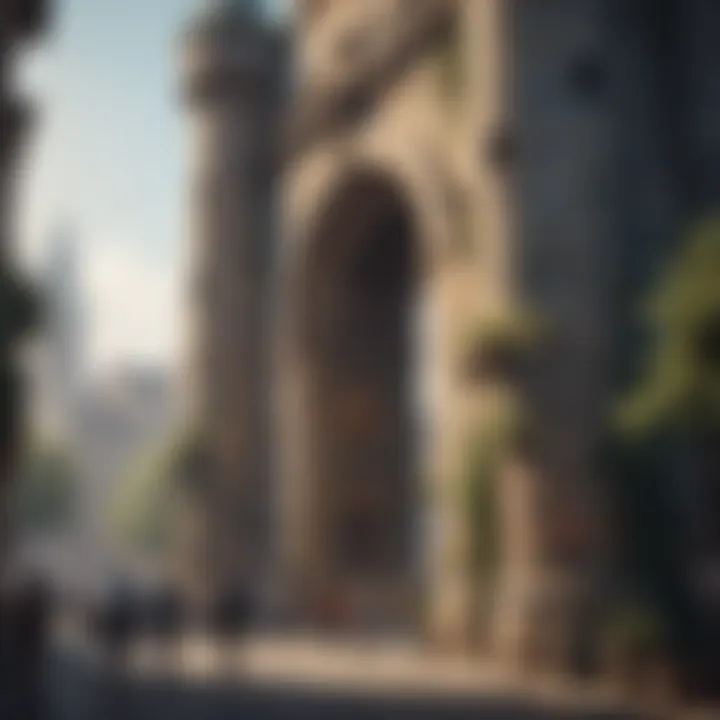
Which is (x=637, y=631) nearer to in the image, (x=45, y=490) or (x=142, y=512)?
(x=45, y=490)

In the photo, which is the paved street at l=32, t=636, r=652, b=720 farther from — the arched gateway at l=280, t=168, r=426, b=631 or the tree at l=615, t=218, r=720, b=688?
the arched gateway at l=280, t=168, r=426, b=631

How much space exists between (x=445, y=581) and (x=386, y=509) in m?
7.90

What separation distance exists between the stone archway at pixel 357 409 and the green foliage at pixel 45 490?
100 ft

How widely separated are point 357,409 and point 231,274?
7.25 meters

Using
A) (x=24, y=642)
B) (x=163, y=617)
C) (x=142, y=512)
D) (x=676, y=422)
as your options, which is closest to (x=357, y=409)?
(x=163, y=617)

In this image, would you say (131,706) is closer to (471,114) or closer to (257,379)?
(471,114)

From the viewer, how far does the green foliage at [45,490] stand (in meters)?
57.7

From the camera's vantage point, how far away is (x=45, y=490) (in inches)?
2336

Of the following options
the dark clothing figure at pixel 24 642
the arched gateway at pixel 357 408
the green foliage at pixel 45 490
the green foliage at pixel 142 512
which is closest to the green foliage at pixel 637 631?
the dark clothing figure at pixel 24 642

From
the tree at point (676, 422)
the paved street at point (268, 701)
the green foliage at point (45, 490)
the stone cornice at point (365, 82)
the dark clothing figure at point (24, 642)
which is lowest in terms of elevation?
the paved street at point (268, 701)

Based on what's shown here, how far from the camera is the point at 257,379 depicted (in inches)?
1300

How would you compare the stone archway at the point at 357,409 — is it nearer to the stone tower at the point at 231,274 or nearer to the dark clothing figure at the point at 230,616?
the stone tower at the point at 231,274

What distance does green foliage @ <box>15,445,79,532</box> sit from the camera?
189ft

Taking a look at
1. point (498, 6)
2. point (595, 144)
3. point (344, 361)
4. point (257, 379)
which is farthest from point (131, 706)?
point (257, 379)
